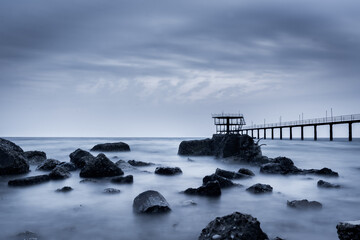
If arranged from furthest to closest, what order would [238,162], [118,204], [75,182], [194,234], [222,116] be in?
[222,116]
[238,162]
[75,182]
[118,204]
[194,234]

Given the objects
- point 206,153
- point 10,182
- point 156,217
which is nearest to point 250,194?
point 156,217

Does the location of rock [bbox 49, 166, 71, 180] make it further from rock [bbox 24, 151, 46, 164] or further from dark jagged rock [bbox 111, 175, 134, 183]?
rock [bbox 24, 151, 46, 164]

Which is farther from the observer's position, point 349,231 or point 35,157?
point 35,157

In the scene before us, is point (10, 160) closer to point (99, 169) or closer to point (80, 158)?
point (80, 158)

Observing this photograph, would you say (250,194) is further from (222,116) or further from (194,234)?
(222,116)

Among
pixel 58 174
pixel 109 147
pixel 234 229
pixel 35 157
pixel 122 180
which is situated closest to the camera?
pixel 234 229

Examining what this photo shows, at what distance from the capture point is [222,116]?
30.5 meters

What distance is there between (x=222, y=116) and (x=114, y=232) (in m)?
26.0

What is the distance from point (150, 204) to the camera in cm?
621

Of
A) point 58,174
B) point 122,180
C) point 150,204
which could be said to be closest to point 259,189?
point 150,204

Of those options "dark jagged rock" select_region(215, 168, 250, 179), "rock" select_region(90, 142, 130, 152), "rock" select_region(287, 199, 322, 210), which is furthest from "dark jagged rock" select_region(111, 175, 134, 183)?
"rock" select_region(90, 142, 130, 152)

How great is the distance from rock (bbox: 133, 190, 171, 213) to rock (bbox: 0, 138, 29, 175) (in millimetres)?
7384

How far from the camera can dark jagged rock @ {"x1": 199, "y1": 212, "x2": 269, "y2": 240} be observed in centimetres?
397

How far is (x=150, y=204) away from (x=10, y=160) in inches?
316
